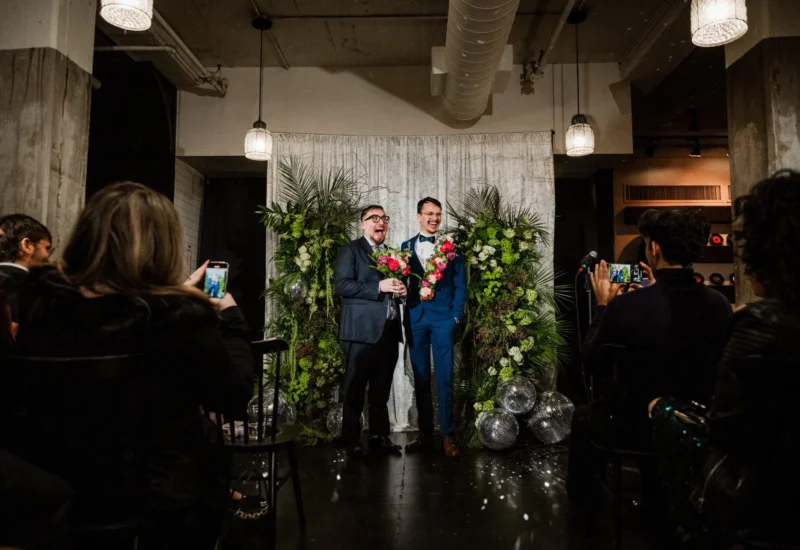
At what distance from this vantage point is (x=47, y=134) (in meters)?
3.49

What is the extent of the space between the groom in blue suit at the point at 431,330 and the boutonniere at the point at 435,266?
0.08 metres

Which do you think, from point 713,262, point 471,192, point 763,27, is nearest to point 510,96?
point 471,192

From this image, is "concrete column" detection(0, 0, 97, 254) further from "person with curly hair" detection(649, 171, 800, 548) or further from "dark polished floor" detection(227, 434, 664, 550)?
"person with curly hair" detection(649, 171, 800, 548)

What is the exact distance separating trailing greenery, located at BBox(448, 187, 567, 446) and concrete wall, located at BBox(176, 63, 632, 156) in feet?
5.05

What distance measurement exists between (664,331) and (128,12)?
3397 mm

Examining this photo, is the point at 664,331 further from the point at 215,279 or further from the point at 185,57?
the point at 185,57

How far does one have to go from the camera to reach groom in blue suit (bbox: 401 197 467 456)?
4.16 meters

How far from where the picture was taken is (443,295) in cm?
424

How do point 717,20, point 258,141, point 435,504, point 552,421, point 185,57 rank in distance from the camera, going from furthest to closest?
point 185,57
point 258,141
point 552,421
point 717,20
point 435,504

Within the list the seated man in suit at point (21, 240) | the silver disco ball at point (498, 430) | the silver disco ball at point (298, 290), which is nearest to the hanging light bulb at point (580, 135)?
the silver disco ball at point (498, 430)

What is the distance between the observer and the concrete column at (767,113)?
3566mm

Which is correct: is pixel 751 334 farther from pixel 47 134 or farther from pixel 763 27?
pixel 47 134

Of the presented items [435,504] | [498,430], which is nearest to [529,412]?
[498,430]

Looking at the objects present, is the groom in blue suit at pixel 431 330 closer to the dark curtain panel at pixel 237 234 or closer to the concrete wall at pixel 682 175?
the dark curtain panel at pixel 237 234
